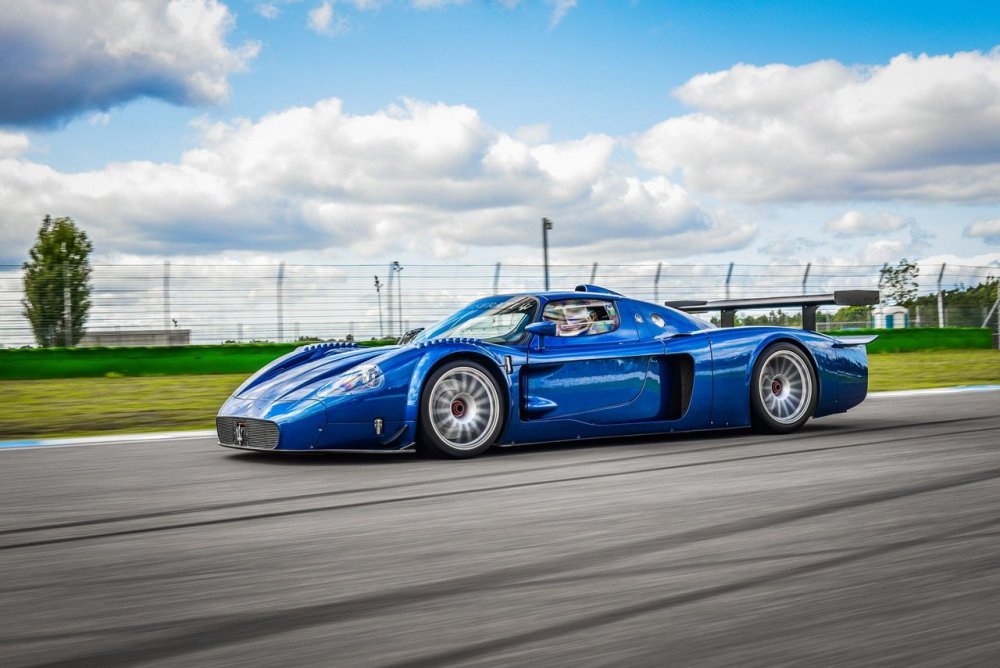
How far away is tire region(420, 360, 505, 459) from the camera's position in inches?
259

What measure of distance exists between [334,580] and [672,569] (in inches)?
42.1

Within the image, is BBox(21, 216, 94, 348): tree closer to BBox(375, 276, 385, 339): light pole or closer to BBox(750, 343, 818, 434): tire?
BBox(375, 276, 385, 339): light pole

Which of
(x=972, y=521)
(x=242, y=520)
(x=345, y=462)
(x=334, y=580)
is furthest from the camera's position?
(x=345, y=462)

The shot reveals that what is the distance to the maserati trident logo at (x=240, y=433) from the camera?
21.8ft

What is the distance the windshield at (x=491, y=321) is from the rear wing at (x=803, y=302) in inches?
55.3

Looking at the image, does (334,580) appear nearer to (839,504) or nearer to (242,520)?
(242,520)

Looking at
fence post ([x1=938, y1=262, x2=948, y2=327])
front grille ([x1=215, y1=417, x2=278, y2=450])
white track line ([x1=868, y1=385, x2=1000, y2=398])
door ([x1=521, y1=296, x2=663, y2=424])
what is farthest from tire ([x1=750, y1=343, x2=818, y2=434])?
fence post ([x1=938, y1=262, x2=948, y2=327])

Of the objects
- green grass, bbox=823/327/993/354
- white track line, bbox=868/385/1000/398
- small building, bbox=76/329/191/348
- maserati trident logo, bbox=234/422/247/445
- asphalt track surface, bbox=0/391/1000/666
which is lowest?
asphalt track surface, bbox=0/391/1000/666

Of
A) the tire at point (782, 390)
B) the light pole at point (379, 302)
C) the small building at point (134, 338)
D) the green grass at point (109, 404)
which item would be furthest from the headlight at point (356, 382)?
the light pole at point (379, 302)

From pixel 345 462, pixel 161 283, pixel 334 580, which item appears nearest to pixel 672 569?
pixel 334 580

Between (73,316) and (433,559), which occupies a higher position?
(73,316)

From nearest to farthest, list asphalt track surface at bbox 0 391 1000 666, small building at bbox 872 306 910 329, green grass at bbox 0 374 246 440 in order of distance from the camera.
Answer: asphalt track surface at bbox 0 391 1000 666
green grass at bbox 0 374 246 440
small building at bbox 872 306 910 329

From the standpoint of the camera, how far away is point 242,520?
448cm

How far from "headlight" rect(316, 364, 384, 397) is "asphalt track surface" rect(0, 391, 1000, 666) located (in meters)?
0.47
